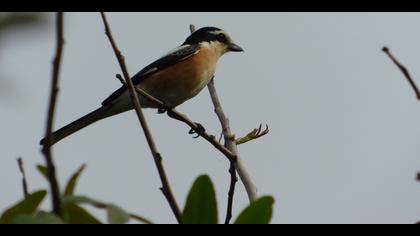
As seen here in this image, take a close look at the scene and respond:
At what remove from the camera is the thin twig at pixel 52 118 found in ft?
3.49

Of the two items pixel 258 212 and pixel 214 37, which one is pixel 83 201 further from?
pixel 214 37

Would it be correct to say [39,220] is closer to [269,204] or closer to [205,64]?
[269,204]

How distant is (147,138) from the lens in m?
1.96

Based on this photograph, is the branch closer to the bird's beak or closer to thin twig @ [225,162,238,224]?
thin twig @ [225,162,238,224]

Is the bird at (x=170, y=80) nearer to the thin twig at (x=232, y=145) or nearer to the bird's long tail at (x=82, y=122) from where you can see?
the bird's long tail at (x=82, y=122)

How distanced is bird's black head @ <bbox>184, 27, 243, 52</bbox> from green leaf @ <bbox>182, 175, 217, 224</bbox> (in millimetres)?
6846

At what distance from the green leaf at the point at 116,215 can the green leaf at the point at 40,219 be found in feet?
0.30

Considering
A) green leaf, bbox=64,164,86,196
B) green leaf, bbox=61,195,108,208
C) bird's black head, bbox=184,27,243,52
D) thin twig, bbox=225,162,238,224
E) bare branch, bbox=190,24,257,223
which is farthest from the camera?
bird's black head, bbox=184,27,243,52

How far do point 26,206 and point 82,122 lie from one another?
197 inches

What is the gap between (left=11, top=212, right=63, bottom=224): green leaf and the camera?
1.11 metres

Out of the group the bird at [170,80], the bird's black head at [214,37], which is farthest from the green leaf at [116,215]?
the bird's black head at [214,37]

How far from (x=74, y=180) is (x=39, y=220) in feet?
0.71

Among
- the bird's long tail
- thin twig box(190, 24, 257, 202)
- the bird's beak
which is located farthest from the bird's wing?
thin twig box(190, 24, 257, 202)

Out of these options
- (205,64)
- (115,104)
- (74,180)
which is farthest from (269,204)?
(205,64)
